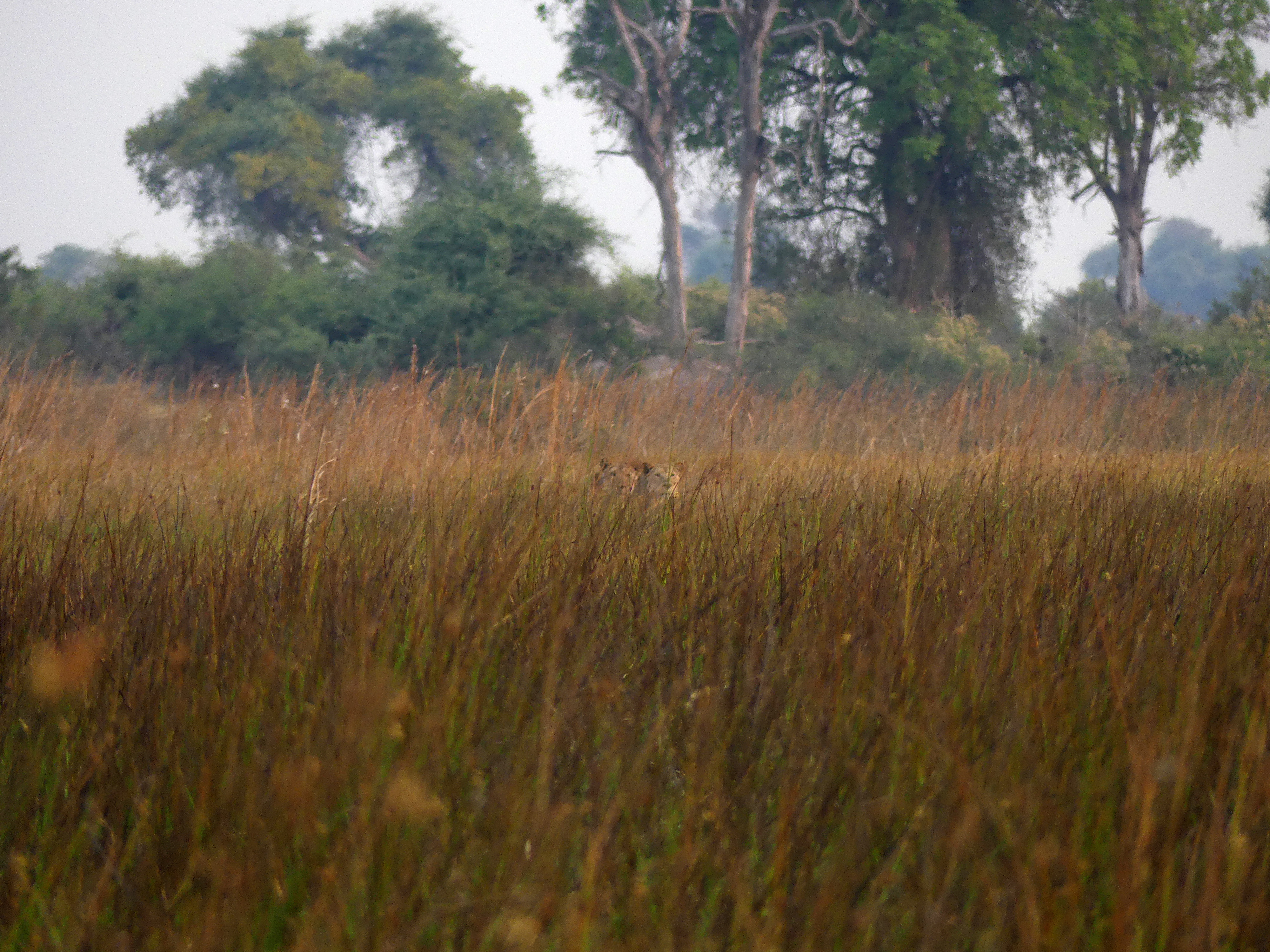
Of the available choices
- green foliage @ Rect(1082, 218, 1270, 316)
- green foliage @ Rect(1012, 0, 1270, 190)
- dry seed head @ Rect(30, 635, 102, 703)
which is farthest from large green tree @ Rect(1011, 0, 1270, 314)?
green foliage @ Rect(1082, 218, 1270, 316)

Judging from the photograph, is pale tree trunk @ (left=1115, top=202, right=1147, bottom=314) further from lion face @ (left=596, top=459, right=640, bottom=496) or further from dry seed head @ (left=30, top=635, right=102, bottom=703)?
dry seed head @ (left=30, top=635, right=102, bottom=703)

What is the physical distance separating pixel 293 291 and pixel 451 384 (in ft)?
22.5

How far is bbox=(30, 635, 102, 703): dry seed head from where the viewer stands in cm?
187

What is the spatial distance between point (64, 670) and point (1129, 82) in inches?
827

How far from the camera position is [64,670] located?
1.89 m

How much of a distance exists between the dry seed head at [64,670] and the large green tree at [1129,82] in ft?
63.5

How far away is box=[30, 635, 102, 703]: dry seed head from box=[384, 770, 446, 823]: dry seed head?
2.33ft

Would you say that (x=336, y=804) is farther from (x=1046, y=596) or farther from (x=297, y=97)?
(x=297, y=97)

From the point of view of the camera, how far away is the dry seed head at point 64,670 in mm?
1873

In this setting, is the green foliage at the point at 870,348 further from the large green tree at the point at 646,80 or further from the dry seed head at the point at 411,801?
the dry seed head at the point at 411,801

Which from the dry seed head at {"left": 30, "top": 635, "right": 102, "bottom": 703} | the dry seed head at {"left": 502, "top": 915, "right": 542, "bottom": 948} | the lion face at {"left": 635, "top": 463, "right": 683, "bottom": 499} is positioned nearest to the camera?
the dry seed head at {"left": 502, "top": 915, "right": 542, "bottom": 948}

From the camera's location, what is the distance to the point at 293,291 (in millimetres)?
17000

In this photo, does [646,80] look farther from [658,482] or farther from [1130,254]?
[658,482]

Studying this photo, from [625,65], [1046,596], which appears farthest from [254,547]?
[625,65]
